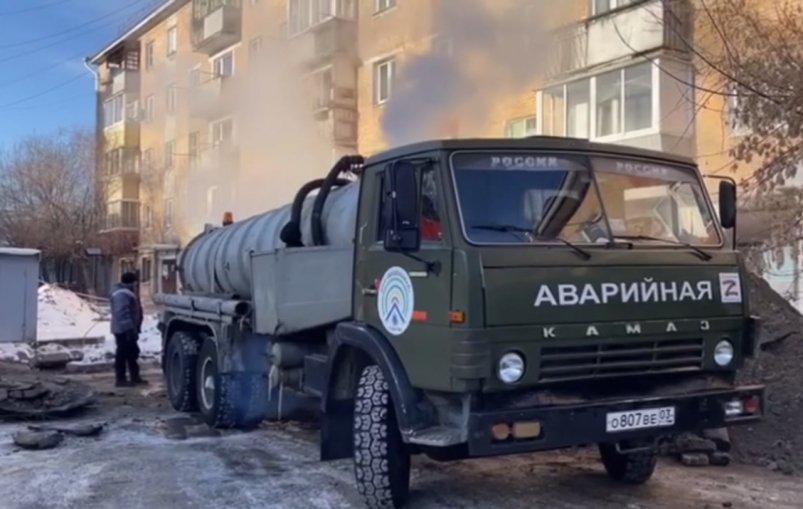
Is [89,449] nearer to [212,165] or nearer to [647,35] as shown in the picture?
[647,35]

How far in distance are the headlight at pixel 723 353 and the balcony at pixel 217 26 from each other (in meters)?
25.4

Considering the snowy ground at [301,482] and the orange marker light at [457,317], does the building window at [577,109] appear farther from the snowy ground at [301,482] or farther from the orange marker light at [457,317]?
the orange marker light at [457,317]

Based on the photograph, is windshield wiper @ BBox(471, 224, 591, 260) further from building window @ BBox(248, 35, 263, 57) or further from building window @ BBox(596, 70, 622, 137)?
building window @ BBox(248, 35, 263, 57)

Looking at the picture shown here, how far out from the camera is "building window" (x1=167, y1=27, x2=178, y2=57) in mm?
32081

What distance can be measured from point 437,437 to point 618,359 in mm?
1143

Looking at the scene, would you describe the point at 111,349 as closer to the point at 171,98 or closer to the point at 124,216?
the point at 171,98

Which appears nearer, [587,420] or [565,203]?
[587,420]

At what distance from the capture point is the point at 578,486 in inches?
241

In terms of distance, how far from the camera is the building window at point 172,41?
3208 cm

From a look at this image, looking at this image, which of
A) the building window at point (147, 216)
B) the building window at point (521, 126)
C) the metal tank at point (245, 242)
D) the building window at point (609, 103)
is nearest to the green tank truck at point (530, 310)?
the metal tank at point (245, 242)

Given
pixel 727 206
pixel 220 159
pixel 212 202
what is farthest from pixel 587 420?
pixel 212 202

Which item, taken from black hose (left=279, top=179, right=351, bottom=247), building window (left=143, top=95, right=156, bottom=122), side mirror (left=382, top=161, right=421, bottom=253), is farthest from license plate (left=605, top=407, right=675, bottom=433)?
building window (left=143, top=95, right=156, bottom=122)

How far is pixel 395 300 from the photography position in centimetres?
525

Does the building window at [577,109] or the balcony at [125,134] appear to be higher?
the balcony at [125,134]
